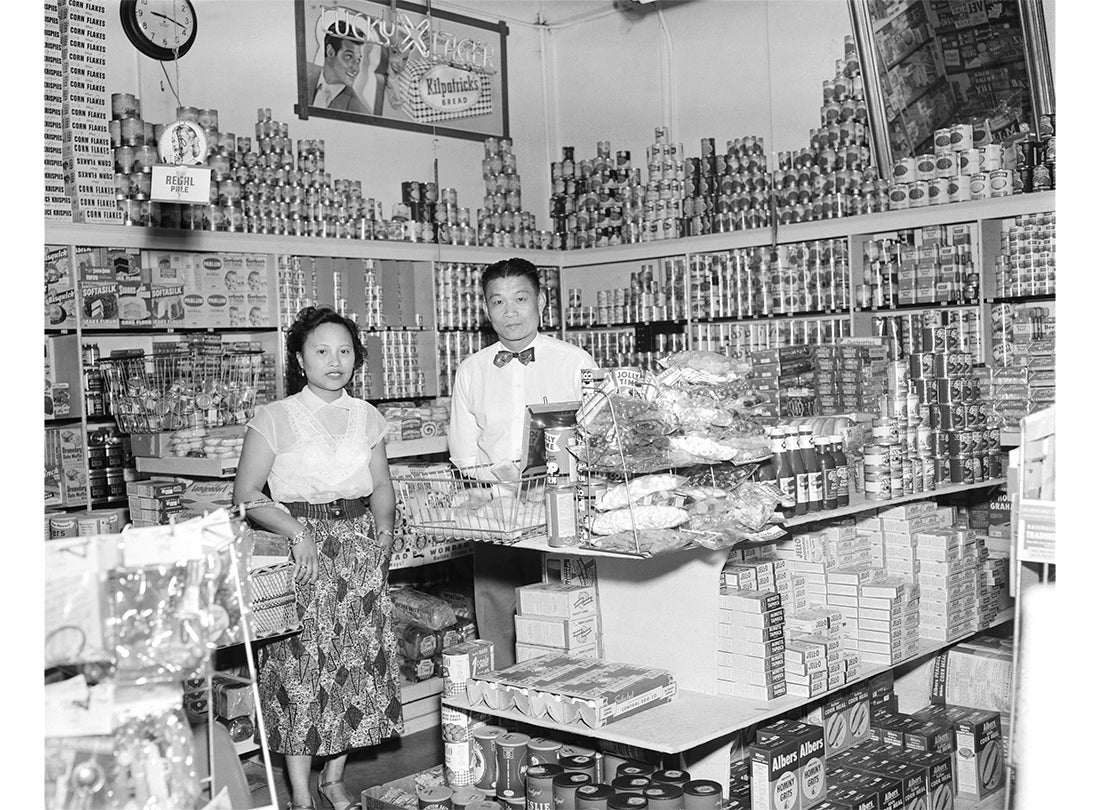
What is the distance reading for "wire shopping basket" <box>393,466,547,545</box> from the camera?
130 inches

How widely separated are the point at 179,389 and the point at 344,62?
3.18 meters

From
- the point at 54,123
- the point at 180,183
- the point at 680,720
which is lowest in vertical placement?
the point at 680,720

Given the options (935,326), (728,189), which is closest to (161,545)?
(935,326)

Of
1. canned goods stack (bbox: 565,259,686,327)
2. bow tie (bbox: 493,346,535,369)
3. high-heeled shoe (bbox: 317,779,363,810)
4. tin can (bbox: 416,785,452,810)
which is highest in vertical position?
canned goods stack (bbox: 565,259,686,327)

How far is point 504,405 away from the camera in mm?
4797

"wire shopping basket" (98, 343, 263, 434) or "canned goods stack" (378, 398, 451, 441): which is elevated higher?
"wire shopping basket" (98, 343, 263, 434)

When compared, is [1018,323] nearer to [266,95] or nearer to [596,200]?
[596,200]

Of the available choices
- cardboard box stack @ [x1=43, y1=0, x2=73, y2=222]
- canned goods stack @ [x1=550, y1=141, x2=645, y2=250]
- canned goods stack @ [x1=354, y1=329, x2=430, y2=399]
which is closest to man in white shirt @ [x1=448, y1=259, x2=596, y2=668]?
canned goods stack @ [x1=354, y1=329, x2=430, y2=399]

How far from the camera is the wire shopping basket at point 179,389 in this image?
5.21m

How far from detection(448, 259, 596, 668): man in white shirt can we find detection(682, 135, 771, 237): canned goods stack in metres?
2.90

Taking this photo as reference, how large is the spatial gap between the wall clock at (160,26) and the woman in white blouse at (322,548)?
3.21 metres

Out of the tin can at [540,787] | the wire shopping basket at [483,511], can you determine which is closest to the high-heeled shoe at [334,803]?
the tin can at [540,787]

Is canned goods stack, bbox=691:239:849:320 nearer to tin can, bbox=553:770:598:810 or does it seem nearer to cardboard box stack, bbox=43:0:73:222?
cardboard box stack, bbox=43:0:73:222

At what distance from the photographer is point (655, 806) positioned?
2992mm
